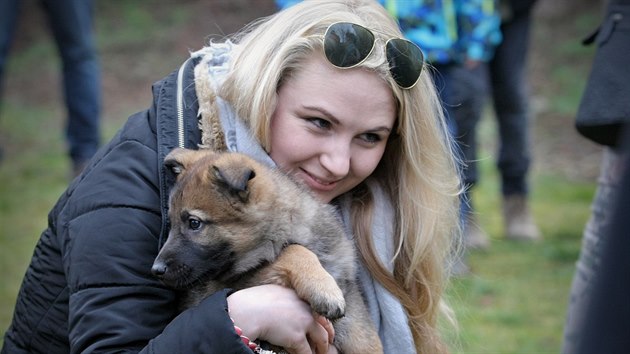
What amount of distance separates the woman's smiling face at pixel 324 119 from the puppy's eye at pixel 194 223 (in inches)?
16.6

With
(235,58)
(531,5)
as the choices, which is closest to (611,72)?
(235,58)

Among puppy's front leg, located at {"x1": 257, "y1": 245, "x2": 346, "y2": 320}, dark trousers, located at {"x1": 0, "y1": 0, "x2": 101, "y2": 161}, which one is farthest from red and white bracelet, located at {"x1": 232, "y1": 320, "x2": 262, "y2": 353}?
dark trousers, located at {"x1": 0, "y1": 0, "x2": 101, "y2": 161}

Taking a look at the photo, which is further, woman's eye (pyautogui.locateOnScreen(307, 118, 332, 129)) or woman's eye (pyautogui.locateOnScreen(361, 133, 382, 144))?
woman's eye (pyautogui.locateOnScreen(361, 133, 382, 144))

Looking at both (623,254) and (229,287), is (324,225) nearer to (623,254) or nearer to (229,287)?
(229,287)

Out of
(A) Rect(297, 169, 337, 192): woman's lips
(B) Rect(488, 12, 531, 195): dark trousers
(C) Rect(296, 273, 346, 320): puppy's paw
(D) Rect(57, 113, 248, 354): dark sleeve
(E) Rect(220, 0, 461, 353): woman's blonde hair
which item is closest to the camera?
(D) Rect(57, 113, 248, 354): dark sleeve

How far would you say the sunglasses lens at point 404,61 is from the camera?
2.88 metres

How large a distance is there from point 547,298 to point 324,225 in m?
3.37

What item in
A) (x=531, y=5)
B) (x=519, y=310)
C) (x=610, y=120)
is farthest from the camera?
(x=531, y=5)

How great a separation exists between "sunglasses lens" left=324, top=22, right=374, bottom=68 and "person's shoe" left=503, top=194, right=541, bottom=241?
4.42 m

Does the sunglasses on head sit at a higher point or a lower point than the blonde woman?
higher

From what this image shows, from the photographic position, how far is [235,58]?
2.94 m

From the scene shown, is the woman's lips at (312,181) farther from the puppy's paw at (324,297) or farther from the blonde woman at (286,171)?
the puppy's paw at (324,297)

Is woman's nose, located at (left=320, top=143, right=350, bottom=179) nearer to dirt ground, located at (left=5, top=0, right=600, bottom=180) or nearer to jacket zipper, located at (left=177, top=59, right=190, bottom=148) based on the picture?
jacket zipper, located at (left=177, top=59, right=190, bottom=148)

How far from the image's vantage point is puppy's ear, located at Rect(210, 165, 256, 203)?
8.52 ft
